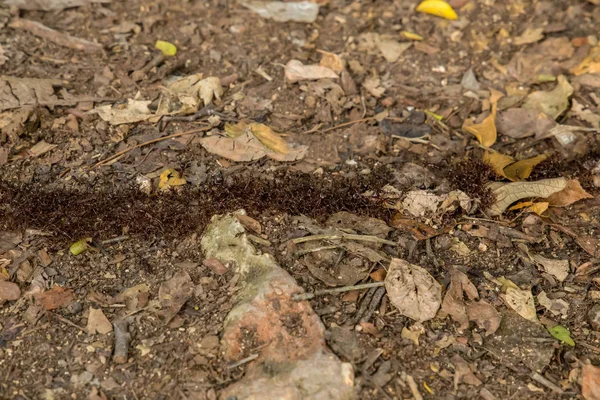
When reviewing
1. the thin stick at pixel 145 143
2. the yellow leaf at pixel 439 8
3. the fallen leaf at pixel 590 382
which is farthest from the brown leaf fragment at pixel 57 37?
the fallen leaf at pixel 590 382

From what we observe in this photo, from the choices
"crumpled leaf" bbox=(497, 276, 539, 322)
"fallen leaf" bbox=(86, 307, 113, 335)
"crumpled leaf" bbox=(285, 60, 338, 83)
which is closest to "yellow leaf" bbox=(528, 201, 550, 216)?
"crumpled leaf" bbox=(497, 276, 539, 322)

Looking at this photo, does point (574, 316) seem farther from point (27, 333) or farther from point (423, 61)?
point (27, 333)

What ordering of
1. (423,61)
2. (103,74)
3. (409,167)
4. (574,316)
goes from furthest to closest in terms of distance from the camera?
(423,61) < (103,74) < (409,167) < (574,316)

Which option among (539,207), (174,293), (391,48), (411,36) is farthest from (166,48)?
(539,207)

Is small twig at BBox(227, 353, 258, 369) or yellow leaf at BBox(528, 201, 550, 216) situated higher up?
yellow leaf at BBox(528, 201, 550, 216)

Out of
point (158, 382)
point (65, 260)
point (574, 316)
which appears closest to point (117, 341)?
point (158, 382)

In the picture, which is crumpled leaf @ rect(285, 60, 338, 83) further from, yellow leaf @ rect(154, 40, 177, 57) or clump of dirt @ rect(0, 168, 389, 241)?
clump of dirt @ rect(0, 168, 389, 241)

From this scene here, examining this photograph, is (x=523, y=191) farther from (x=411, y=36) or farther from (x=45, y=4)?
(x=45, y=4)
